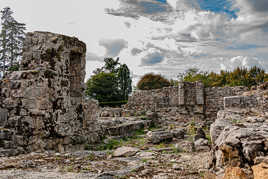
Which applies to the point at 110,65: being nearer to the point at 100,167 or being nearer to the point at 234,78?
the point at 234,78

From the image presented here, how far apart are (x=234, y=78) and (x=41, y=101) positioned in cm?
3689

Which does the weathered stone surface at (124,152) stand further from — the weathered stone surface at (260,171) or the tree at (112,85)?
the tree at (112,85)

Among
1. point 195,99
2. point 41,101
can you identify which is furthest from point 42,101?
point 195,99

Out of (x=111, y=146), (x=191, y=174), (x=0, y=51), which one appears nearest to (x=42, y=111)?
(x=111, y=146)

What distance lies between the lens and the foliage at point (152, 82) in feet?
134

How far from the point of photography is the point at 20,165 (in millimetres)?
3852

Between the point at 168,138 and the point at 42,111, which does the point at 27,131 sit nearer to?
the point at 42,111

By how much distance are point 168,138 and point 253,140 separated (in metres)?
5.36

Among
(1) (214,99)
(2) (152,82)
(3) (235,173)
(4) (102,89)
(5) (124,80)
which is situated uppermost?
(5) (124,80)

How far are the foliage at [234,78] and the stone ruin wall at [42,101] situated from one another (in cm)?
3127

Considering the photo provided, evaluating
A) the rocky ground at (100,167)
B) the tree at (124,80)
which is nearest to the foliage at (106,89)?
the tree at (124,80)

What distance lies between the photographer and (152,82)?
41.1m

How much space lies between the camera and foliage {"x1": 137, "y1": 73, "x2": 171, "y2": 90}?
40.7 metres

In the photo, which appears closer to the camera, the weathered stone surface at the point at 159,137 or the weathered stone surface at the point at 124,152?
the weathered stone surface at the point at 124,152
